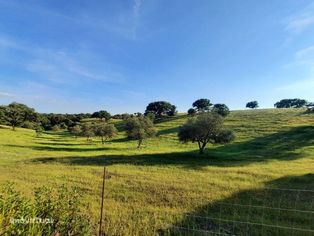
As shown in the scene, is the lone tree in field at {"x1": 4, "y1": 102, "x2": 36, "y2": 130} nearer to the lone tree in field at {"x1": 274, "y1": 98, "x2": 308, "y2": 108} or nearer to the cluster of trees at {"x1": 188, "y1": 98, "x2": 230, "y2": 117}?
the cluster of trees at {"x1": 188, "y1": 98, "x2": 230, "y2": 117}

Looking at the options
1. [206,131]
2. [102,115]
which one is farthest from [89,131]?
[102,115]

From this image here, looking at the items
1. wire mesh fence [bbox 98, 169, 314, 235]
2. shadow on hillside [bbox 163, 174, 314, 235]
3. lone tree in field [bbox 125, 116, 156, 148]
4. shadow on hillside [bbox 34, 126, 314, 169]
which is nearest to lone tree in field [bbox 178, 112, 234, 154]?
shadow on hillside [bbox 34, 126, 314, 169]

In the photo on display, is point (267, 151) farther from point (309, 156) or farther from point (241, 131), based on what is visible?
point (241, 131)

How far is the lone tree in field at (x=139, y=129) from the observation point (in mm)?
59531

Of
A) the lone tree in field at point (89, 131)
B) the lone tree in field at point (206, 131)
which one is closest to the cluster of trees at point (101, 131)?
the lone tree in field at point (89, 131)

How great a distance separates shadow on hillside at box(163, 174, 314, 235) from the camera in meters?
12.0

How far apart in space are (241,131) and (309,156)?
31.4 metres

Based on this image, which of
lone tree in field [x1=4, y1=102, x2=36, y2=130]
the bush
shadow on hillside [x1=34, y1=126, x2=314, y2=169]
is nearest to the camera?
the bush

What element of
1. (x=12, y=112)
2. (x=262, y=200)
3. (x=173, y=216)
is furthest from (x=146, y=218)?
(x=12, y=112)

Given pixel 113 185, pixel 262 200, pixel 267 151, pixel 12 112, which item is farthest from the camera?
pixel 12 112

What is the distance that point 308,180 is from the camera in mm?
26516

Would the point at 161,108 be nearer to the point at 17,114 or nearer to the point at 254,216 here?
the point at 17,114

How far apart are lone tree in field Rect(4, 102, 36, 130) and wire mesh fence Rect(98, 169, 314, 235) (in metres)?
85.7

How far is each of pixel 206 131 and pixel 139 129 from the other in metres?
15.4
